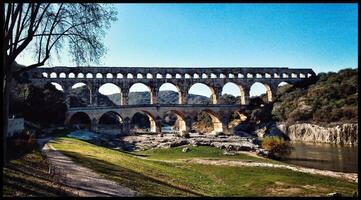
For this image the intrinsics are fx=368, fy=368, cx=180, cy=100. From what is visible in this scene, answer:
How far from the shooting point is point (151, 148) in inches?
1587

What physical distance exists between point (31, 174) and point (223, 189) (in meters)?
8.58

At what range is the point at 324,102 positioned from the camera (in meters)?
59.0

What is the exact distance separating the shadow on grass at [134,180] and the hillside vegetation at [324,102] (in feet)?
128

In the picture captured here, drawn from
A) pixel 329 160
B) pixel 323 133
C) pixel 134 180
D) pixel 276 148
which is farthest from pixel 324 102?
pixel 134 180

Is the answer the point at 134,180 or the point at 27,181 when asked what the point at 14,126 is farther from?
the point at 27,181

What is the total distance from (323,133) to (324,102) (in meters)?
10.1

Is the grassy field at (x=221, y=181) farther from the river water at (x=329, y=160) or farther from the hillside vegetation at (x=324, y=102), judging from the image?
the hillside vegetation at (x=324, y=102)

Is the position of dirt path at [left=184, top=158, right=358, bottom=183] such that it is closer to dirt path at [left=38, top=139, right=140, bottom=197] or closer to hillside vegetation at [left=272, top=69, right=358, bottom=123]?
dirt path at [left=38, top=139, right=140, bottom=197]

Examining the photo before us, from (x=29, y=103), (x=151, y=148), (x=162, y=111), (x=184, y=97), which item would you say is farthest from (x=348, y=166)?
(x=184, y=97)

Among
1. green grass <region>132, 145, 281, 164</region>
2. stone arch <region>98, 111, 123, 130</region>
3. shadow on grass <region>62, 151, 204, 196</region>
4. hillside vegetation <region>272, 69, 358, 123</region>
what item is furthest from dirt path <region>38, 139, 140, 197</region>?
stone arch <region>98, 111, 123, 130</region>

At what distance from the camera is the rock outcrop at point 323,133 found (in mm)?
45281

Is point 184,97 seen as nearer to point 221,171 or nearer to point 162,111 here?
point 162,111

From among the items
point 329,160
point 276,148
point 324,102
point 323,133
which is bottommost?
point 329,160

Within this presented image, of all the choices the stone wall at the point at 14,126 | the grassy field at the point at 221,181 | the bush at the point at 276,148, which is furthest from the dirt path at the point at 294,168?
the stone wall at the point at 14,126
